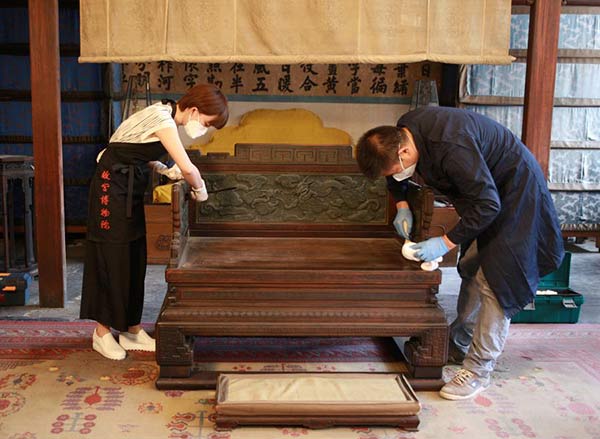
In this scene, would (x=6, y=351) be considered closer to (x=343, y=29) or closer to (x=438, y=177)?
(x=438, y=177)

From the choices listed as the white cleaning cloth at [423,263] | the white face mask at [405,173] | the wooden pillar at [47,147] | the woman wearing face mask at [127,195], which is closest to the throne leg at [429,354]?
the white cleaning cloth at [423,263]

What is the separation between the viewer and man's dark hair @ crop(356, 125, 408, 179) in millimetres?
2705

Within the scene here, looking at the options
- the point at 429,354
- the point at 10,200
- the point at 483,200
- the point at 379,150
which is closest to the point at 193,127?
the point at 379,150

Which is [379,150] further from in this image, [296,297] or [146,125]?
[146,125]

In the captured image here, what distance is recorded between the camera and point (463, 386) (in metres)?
2.84

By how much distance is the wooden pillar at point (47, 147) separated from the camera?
3891 mm

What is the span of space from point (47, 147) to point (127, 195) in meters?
1.18

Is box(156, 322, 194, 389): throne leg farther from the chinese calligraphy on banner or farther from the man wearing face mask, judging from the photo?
the chinese calligraphy on banner

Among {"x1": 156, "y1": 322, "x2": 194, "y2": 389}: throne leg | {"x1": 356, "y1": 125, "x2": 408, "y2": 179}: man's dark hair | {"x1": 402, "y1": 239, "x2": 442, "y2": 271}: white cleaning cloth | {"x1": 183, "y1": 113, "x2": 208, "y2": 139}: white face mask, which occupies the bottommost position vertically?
{"x1": 156, "y1": 322, "x2": 194, "y2": 389}: throne leg

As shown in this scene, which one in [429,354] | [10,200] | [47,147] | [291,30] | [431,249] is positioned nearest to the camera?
[431,249]

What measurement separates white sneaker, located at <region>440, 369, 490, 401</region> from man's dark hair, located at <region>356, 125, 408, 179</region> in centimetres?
95

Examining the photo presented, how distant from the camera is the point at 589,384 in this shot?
9.93ft

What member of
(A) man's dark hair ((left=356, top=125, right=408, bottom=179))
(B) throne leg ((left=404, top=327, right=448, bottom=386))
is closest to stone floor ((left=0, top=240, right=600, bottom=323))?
(B) throne leg ((left=404, top=327, right=448, bottom=386))

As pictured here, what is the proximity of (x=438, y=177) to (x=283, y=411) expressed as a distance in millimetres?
1144
